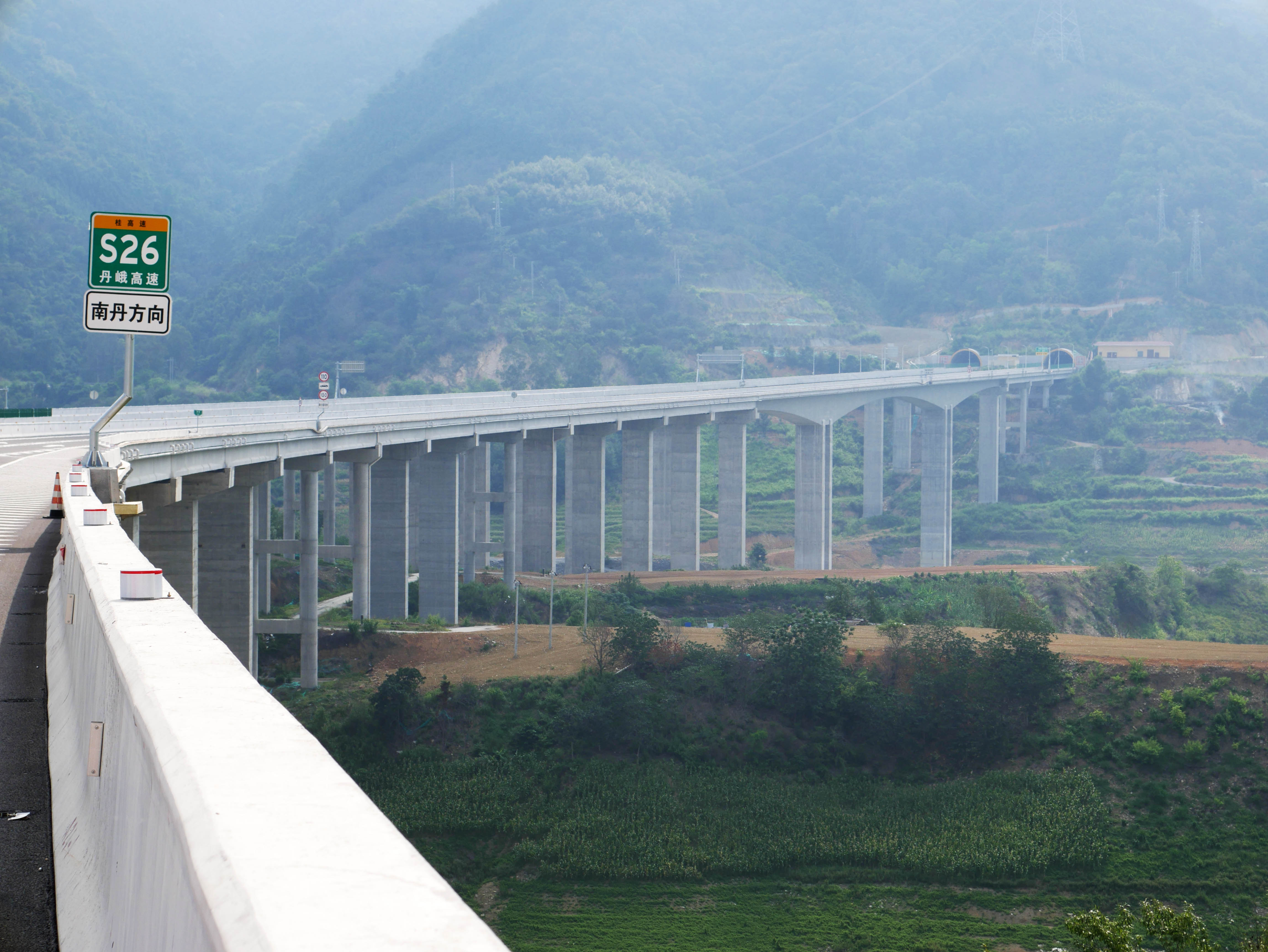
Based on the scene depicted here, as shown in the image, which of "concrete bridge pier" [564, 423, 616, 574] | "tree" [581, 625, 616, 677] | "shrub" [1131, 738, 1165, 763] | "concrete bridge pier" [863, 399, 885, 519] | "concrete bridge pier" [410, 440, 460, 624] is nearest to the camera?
"shrub" [1131, 738, 1165, 763]

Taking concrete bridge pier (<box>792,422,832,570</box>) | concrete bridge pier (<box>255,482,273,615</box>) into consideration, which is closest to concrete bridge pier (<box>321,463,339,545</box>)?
concrete bridge pier (<box>255,482,273,615</box>)

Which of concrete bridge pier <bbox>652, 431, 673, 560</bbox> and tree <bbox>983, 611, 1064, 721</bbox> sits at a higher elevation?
concrete bridge pier <bbox>652, 431, 673, 560</bbox>

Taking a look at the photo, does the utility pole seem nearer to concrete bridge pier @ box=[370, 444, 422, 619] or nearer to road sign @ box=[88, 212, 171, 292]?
concrete bridge pier @ box=[370, 444, 422, 619]

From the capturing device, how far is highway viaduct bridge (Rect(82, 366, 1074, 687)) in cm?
3750

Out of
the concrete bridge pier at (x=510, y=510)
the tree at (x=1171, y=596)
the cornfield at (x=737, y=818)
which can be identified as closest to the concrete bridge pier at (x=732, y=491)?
the concrete bridge pier at (x=510, y=510)

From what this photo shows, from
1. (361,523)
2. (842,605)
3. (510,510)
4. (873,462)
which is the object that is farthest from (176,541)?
(873,462)

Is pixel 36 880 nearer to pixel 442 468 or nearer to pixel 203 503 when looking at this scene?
pixel 203 503

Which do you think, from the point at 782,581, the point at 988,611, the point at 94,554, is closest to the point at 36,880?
the point at 94,554

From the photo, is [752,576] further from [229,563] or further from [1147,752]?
[229,563]

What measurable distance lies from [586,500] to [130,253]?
214ft

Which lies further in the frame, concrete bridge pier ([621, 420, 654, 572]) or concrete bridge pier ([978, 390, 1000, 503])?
concrete bridge pier ([978, 390, 1000, 503])

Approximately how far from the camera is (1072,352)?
17612 cm

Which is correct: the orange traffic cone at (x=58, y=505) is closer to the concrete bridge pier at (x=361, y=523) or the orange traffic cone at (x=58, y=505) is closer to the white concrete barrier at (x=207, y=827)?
the white concrete barrier at (x=207, y=827)

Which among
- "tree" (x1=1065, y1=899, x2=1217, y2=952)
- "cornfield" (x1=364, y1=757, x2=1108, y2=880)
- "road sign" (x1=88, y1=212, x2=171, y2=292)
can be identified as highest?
"road sign" (x1=88, y1=212, x2=171, y2=292)
